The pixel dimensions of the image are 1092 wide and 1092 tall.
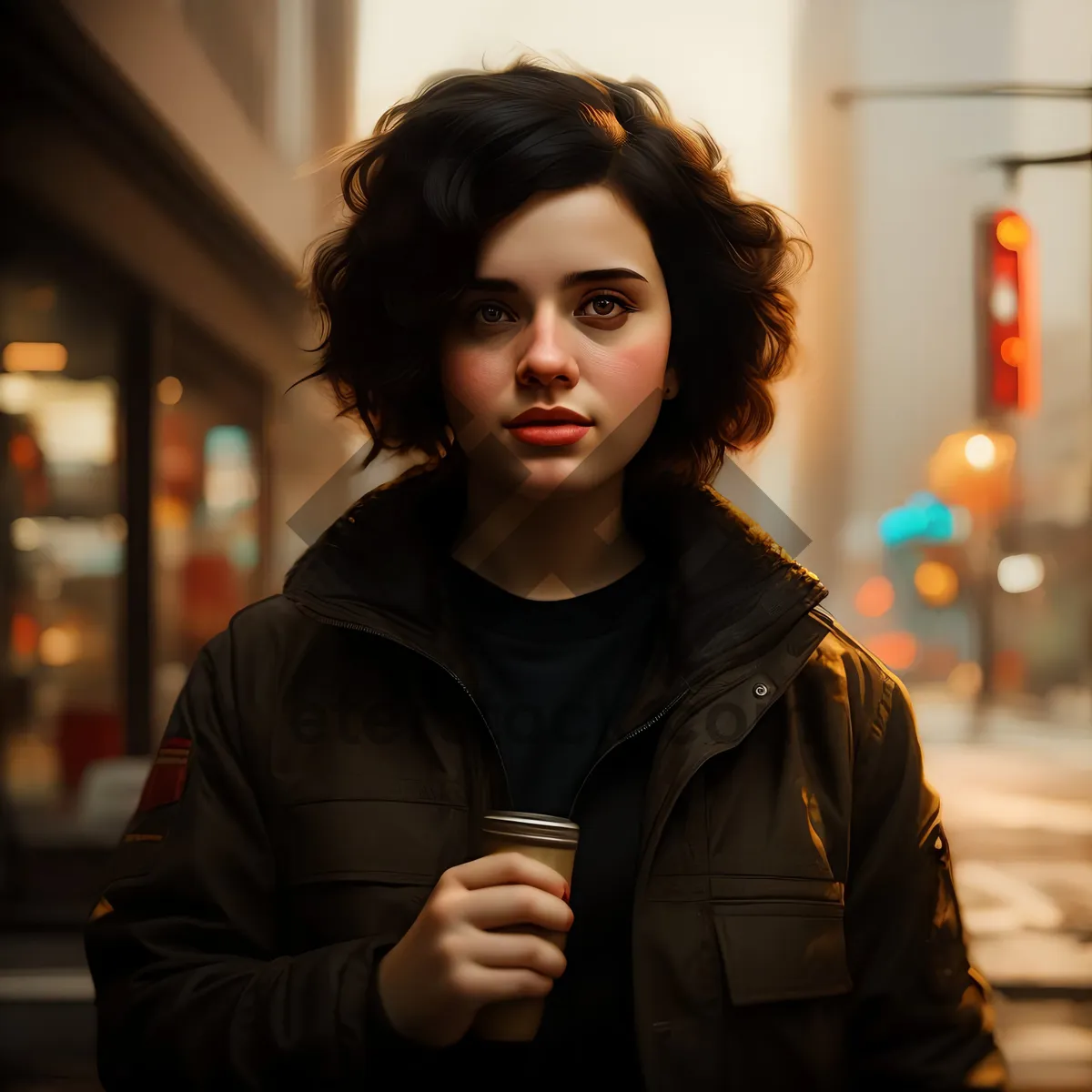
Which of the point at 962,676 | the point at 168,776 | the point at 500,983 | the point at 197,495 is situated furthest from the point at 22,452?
the point at 962,676

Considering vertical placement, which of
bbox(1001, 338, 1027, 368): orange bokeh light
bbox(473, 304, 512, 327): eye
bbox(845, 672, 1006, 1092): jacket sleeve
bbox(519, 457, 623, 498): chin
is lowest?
bbox(845, 672, 1006, 1092): jacket sleeve

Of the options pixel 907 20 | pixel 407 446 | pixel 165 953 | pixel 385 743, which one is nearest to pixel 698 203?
pixel 407 446

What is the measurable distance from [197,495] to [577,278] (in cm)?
223

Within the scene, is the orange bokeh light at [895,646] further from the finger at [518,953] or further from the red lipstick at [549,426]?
the finger at [518,953]

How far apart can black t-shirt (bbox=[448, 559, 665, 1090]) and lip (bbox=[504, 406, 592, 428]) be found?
0.18 meters

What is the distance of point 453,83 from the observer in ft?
3.24

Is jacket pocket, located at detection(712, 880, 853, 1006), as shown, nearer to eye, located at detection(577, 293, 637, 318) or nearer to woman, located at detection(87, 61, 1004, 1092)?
woman, located at detection(87, 61, 1004, 1092)

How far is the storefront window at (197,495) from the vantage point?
274 cm

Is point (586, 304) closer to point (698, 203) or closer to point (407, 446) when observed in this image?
point (698, 203)

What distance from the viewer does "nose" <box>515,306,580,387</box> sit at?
36.1 inches

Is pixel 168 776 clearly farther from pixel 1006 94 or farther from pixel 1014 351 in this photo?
pixel 1014 351

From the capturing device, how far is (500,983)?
0.77 metres

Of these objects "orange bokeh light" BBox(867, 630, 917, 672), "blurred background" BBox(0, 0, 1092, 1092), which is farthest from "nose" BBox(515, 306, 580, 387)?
"orange bokeh light" BBox(867, 630, 917, 672)

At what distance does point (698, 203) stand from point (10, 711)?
292 cm
